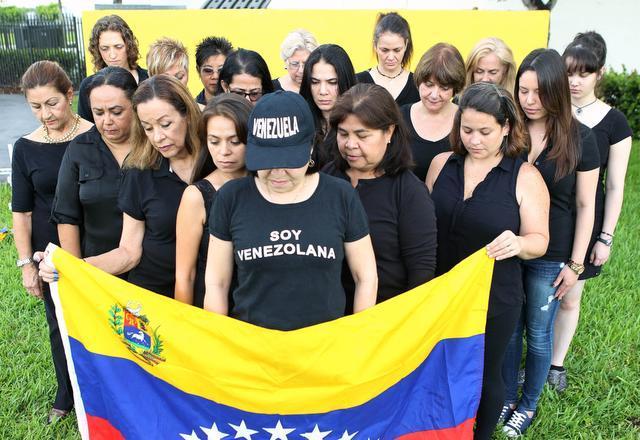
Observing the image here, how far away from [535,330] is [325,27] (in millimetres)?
7769

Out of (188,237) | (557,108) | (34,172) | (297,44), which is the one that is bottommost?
(188,237)

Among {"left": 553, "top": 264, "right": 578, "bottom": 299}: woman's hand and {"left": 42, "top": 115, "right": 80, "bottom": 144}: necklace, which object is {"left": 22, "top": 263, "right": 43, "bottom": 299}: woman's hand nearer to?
{"left": 42, "top": 115, "right": 80, "bottom": 144}: necklace

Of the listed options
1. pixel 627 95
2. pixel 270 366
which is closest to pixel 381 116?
pixel 270 366

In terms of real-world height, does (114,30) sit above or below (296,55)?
above

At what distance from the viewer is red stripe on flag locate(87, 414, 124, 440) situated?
292cm

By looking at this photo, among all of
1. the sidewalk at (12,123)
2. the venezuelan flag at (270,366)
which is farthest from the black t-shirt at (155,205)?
the sidewalk at (12,123)

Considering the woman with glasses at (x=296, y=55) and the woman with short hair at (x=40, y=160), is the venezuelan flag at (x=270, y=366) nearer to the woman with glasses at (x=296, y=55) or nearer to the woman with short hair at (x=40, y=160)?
the woman with short hair at (x=40, y=160)

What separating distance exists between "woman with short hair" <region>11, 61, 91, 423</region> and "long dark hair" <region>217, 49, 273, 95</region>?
96 centimetres

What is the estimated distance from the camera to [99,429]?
293cm

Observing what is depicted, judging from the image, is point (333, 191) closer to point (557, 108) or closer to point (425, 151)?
point (425, 151)

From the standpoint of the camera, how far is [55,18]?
20.3 m

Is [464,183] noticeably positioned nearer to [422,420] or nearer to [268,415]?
[422,420]

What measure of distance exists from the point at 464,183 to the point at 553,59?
2.60 feet

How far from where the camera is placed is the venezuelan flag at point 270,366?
2.71 metres
